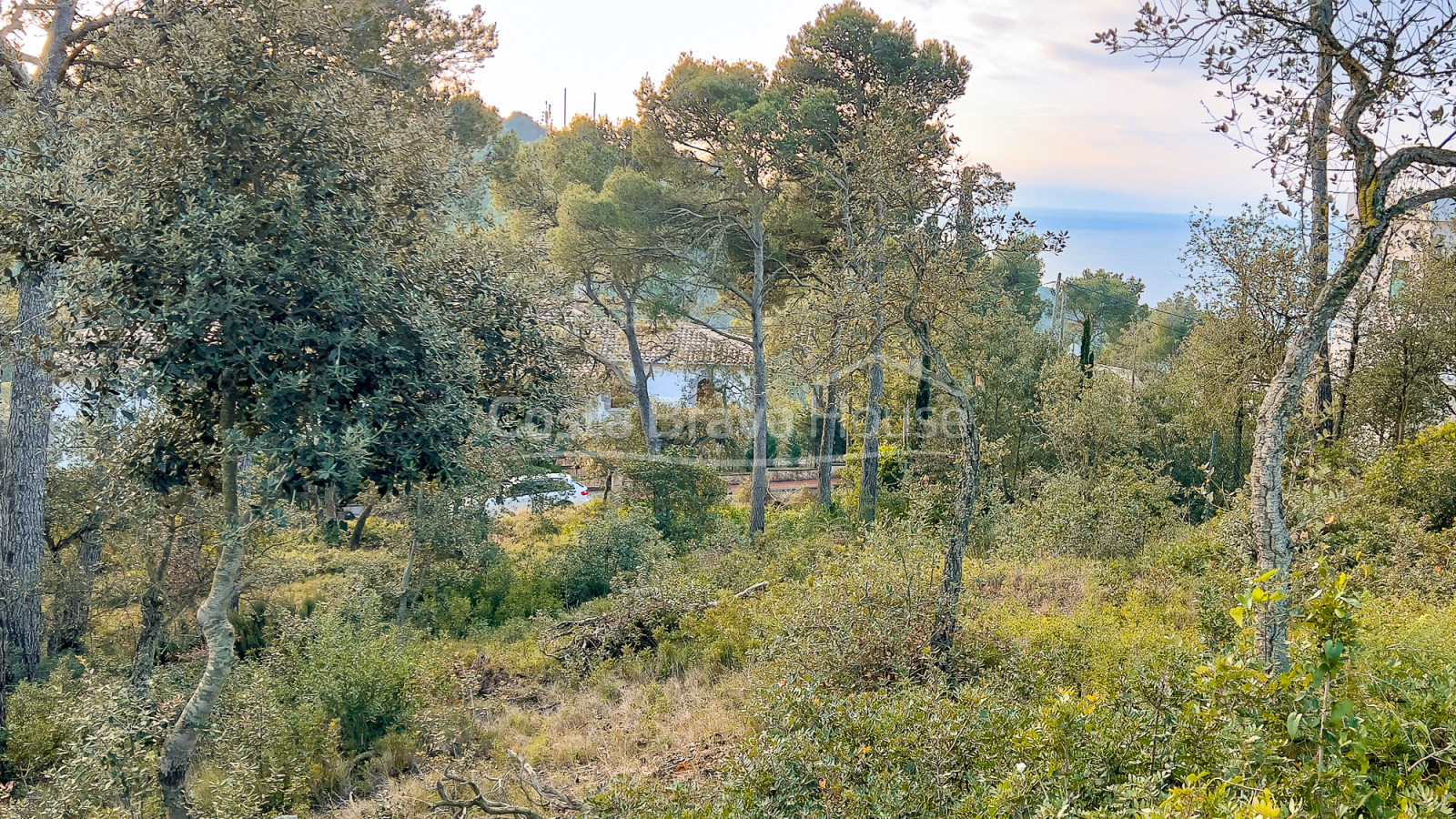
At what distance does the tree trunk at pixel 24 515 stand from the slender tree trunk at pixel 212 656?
6643mm

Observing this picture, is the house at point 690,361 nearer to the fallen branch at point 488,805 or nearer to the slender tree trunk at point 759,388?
the slender tree trunk at point 759,388

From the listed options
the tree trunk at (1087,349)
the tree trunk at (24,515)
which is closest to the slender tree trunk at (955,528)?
the tree trunk at (24,515)

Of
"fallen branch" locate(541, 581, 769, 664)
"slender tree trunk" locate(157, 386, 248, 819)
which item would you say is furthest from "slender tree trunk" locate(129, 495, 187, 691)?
"slender tree trunk" locate(157, 386, 248, 819)

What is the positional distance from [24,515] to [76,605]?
1.63m

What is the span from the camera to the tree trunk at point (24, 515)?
30.5 feet

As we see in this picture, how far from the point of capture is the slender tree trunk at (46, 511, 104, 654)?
33.4 ft

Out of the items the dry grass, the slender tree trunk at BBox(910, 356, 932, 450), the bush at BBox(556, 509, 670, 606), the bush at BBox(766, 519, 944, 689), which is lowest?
the dry grass

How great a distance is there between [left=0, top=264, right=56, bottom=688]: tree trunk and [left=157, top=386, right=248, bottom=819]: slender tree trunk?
664cm

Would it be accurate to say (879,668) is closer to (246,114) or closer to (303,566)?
(246,114)

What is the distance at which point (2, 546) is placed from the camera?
9.31 metres

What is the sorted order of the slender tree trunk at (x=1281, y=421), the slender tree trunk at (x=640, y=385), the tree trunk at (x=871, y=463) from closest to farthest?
the slender tree trunk at (x=1281, y=421) < the tree trunk at (x=871, y=463) < the slender tree trunk at (x=640, y=385)

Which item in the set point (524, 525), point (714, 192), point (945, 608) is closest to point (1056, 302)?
point (714, 192)

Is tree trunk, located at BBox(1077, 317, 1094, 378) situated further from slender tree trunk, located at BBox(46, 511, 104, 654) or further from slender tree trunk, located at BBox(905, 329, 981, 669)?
slender tree trunk, located at BBox(46, 511, 104, 654)

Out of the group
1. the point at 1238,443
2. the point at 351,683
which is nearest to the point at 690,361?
the point at 1238,443
